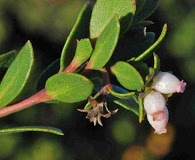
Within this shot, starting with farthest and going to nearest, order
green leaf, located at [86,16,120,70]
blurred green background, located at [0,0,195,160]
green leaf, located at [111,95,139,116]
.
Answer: blurred green background, located at [0,0,195,160]
green leaf, located at [111,95,139,116]
green leaf, located at [86,16,120,70]

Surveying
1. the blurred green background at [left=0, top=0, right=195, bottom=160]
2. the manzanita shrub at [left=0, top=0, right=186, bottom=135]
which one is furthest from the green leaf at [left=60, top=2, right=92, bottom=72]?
the blurred green background at [left=0, top=0, right=195, bottom=160]

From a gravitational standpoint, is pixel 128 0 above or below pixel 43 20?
above

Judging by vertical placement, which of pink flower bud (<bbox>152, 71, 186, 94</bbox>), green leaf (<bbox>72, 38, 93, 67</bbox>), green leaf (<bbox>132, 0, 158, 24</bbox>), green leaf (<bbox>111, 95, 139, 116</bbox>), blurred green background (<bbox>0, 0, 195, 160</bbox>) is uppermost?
green leaf (<bbox>132, 0, 158, 24</bbox>)

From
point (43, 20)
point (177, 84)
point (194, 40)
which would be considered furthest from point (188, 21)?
point (177, 84)

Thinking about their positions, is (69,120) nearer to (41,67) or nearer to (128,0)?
(41,67)

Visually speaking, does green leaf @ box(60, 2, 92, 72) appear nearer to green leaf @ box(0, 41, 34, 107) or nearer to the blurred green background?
green leaf @ box(0, 41, 34, 107)
